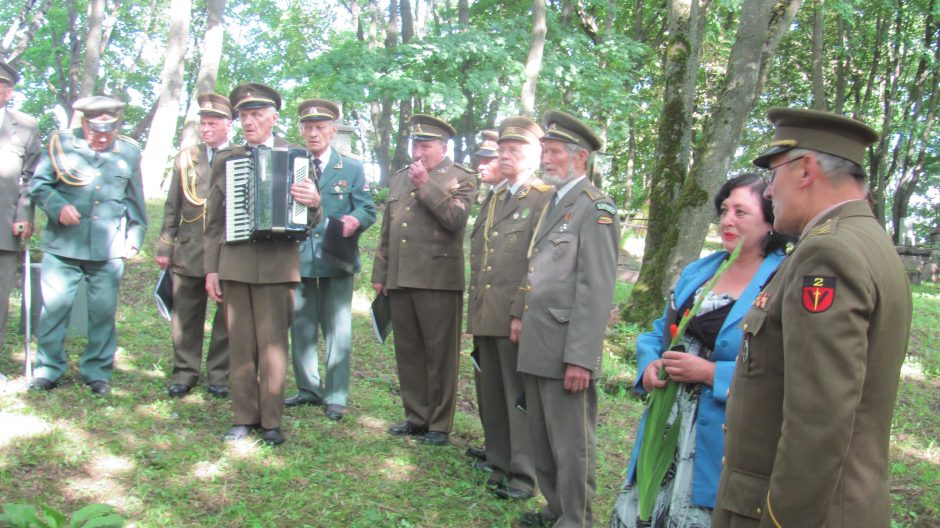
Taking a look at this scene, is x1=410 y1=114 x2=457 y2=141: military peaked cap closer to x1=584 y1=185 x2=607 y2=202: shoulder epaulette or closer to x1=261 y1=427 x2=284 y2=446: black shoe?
x1=584 y1=185 x2=607 y2=202: shoulder epaulette

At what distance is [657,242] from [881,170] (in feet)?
61.6

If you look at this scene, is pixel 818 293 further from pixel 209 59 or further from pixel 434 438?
pixel 209 59

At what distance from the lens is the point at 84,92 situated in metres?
17.5

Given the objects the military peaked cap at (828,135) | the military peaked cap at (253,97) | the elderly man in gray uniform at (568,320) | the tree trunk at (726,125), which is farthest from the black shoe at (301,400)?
the military peaked cap at (828,135)

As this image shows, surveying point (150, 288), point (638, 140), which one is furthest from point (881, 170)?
point (150, 288)

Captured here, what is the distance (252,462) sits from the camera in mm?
4707

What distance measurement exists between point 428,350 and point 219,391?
188cm

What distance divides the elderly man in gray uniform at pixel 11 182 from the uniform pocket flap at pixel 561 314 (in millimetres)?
4288

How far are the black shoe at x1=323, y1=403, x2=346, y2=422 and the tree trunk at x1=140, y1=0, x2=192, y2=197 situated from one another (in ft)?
31.2

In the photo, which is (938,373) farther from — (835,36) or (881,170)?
(835,36)

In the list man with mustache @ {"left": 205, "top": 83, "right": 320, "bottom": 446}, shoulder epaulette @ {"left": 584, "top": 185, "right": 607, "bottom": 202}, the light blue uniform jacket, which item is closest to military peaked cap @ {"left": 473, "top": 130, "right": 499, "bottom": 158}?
man with mustache @ {"left": 205, "top": 83, "right": 320, "bottom": 446}

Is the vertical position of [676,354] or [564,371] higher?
[676,354]

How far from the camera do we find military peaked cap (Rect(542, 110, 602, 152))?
3988 mm

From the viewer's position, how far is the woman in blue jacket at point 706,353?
2811mm
